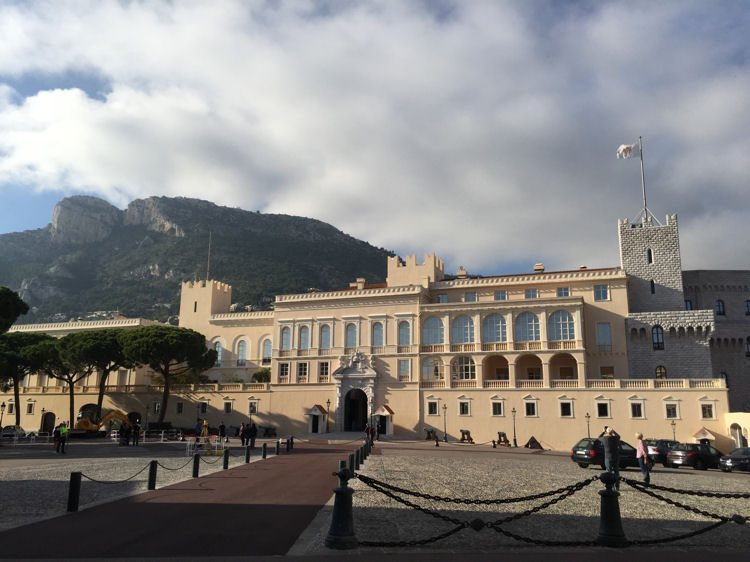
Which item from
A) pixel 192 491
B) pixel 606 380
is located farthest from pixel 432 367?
pixel 192 491

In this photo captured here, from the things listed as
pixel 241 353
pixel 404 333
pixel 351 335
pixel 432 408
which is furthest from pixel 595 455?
pixel 241 353

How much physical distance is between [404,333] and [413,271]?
23.5ft

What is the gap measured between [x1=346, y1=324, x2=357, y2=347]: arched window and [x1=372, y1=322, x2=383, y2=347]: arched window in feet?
5.97

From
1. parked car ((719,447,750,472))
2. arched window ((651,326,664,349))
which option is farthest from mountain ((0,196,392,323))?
parked car ((719,447,750,472))

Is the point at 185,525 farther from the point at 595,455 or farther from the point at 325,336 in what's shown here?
the point at 325,336

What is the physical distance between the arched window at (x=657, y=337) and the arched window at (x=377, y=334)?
23377mm

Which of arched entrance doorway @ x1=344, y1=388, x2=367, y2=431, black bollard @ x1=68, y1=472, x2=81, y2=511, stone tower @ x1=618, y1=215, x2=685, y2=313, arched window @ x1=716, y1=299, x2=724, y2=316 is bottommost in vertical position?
black bollard @ x1=68, y1=472, x2=81, y2=511

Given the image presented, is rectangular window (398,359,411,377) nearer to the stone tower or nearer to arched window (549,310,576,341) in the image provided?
arched window (549,310,576,341)

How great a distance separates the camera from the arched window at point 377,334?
54969mm

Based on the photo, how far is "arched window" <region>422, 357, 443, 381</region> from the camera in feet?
172

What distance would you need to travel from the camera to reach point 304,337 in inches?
2270

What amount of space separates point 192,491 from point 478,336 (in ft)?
123

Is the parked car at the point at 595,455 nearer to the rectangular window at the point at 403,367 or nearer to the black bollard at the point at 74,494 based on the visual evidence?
the black bollard at the point at 74,494

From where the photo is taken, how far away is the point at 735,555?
972 cm
